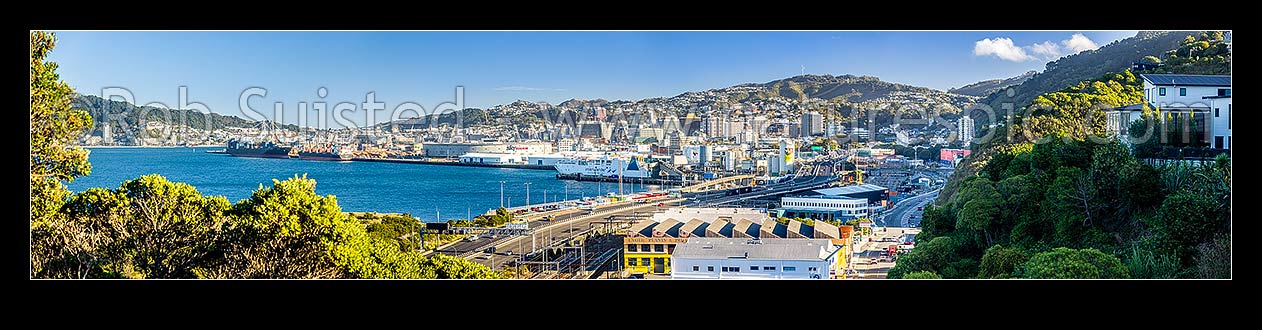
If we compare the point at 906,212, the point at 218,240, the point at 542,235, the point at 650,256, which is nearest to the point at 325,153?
the point at 542,235

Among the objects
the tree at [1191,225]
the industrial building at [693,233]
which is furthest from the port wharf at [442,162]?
the tree at [1191,225]

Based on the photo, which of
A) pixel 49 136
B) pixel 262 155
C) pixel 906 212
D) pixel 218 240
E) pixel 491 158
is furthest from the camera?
pixel 491 158

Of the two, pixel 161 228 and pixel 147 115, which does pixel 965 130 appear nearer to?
pixel 147 115

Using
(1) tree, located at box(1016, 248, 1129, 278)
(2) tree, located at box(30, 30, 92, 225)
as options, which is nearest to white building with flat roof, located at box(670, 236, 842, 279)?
(1) tree, located at box(1016, 248, 1129, 278)

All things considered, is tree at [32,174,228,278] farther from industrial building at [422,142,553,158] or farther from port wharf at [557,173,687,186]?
port wharf at [557,173,687,186]

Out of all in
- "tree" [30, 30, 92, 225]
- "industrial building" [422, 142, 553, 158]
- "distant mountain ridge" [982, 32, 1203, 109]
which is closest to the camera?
"tree" [30, 30, 92, 225]

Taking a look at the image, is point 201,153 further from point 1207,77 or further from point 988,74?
point 1207,77
